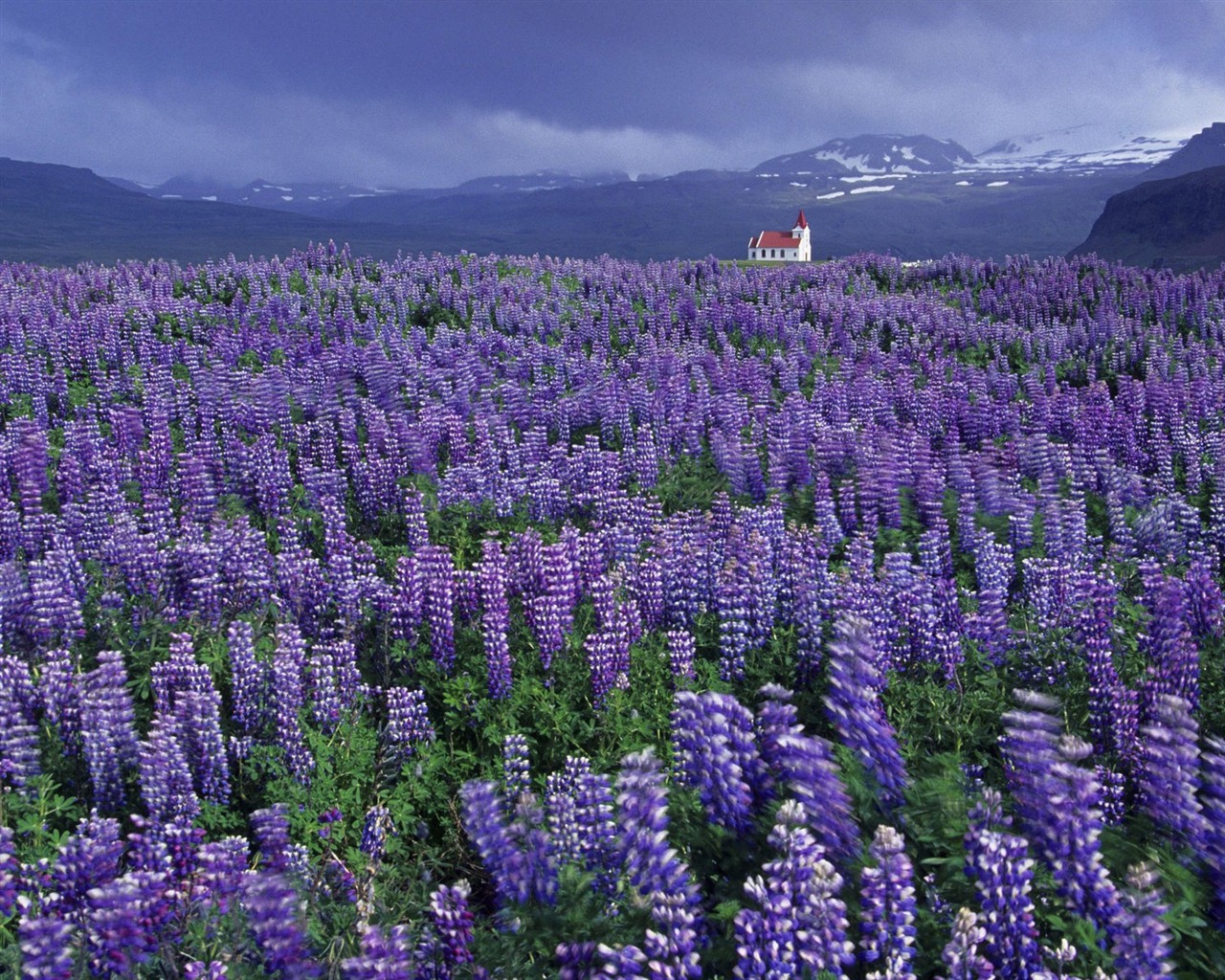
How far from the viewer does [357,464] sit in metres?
9.70

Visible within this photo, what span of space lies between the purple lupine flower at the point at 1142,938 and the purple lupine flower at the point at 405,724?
366cm

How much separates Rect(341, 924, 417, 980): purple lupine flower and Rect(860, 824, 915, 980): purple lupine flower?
1.63 m

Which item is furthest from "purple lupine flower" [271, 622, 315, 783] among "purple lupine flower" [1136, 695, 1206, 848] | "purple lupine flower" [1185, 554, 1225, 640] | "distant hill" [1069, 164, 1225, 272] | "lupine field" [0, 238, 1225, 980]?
"distant hill" [1069, 164, 1225, 272]

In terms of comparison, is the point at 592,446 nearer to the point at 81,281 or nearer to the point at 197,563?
the point at 197,563

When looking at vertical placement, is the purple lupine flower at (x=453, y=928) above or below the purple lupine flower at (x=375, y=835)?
above

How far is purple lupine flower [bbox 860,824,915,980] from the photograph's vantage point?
3314 mm

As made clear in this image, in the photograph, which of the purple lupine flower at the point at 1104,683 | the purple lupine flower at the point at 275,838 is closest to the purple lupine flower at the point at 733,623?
the purple lupine flower at the point at 1104,683

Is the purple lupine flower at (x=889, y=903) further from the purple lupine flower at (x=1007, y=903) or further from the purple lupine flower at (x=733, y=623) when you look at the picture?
the purple lupine flower at (x=733, y=623)

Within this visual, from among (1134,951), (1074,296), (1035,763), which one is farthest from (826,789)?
(1074,296)

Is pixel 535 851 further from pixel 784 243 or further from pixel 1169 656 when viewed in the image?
pixel 784 243

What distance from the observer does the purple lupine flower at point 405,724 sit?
5.56m

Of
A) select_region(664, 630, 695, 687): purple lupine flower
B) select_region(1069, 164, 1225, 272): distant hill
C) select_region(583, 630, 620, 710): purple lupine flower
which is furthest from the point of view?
select_region(1069, 164, 1225, 272): distant hill

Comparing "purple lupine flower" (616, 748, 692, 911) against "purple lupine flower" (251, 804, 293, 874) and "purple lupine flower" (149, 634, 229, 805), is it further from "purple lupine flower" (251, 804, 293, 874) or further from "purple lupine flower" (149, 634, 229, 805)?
"purple lupine flower" (149, 634, 229, 805)

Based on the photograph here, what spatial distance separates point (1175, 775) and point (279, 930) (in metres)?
3.71
